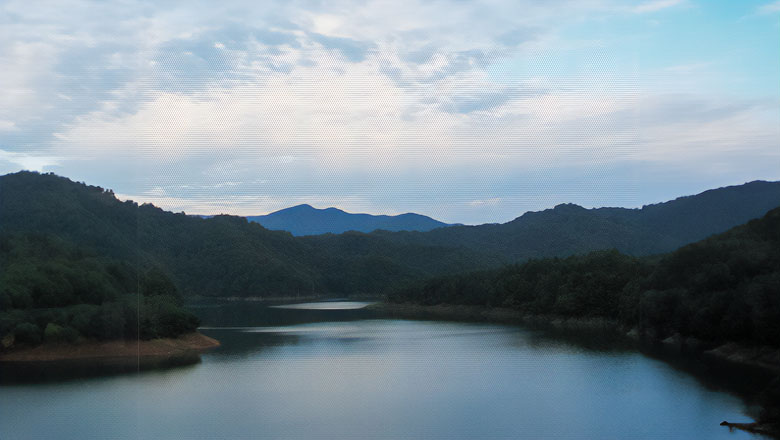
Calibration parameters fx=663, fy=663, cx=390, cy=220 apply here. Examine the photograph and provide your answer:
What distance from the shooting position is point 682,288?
37.4m

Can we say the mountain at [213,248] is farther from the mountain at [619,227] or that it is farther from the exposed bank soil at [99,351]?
the mountain at [619,227]

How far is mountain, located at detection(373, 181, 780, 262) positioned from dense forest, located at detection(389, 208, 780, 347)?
56.4 metres

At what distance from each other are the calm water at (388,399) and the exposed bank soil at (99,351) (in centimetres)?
247

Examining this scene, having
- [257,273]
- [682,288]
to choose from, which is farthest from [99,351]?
[257,273]

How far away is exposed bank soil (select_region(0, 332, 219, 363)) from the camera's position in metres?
31.4

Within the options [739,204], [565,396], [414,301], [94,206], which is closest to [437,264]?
[414,301]

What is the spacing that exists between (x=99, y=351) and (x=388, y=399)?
17.4 metres

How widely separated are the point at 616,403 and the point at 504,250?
125 meters

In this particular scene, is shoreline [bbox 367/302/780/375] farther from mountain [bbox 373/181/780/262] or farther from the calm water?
mountain [bbox 373/181/780/262]

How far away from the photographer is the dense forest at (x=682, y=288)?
29031mm

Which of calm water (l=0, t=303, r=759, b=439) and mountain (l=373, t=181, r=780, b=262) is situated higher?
mountain (l=373, t=181, r=780, b=262)

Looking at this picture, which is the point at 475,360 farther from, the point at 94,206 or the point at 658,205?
the point at 658,205

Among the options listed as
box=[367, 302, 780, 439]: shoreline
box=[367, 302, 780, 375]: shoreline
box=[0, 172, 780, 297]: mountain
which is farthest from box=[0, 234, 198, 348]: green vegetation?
box=[367, 302, 780, 375]: shoreline

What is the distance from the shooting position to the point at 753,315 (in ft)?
89.8
